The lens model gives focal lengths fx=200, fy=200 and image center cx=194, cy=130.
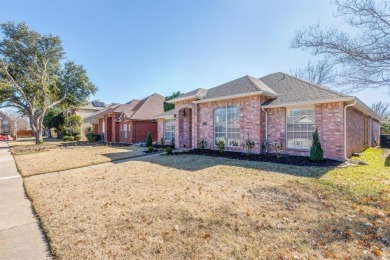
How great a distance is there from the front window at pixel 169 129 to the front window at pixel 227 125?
6.48 metres

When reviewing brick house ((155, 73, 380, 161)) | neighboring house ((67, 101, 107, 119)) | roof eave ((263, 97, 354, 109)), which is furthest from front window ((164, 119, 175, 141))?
neighboring house ((67, 101, 107, 119))

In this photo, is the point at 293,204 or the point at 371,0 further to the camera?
the point at 371,0

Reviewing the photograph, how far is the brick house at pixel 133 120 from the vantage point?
24.4 metres

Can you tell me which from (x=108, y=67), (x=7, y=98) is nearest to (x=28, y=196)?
(x=108, y=67)

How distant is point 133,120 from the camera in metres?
24.2

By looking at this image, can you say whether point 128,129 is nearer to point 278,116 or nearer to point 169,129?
point 169,129

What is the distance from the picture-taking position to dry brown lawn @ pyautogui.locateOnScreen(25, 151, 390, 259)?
10.1 feet

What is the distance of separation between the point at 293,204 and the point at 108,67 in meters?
24.3

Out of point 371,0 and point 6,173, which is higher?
point 371,0

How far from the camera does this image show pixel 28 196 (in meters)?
5.88

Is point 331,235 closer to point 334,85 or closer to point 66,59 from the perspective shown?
point 334,85

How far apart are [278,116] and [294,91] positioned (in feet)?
6.73

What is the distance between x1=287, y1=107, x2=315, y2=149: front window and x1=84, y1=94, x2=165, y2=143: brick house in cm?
1642

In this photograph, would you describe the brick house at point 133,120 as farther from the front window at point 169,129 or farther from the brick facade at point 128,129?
the front window at point 169,129
